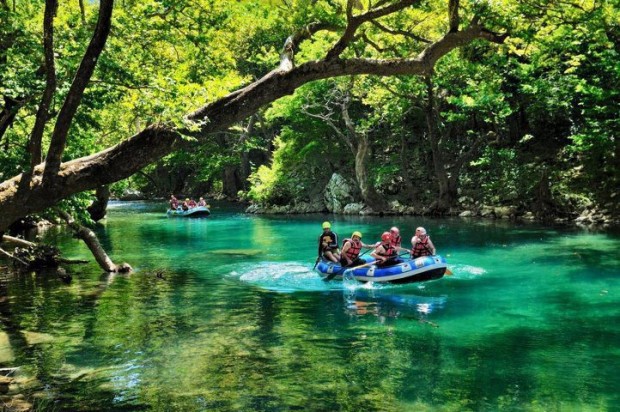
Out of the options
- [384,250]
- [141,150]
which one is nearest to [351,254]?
[384,250]

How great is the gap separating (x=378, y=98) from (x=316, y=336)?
79.2 ft

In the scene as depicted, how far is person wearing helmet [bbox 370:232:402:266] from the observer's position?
51.3ft

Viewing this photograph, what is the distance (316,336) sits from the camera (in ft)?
34.6

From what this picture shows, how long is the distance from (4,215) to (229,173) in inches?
2082

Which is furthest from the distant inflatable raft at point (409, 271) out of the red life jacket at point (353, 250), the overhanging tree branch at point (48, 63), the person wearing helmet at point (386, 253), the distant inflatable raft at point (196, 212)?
the distant inflatable raft at point (196, 212)

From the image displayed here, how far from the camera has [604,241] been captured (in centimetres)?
2223

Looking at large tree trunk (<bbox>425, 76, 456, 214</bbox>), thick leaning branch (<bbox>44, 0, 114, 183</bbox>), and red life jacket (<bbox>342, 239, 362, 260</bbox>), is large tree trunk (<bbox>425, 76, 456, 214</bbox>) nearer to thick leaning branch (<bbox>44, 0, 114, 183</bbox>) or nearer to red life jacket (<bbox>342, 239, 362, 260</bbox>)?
red life jacket (<bbox>342, 239, 362, 260</bbox>)

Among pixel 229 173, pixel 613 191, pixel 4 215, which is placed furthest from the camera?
pixel 229 173

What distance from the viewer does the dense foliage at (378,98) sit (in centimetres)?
1009

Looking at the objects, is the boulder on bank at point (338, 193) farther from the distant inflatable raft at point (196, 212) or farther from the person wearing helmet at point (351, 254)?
the person wearing helmet at point (351, 254)

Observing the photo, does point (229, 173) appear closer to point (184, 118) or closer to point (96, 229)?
point (96, 229)

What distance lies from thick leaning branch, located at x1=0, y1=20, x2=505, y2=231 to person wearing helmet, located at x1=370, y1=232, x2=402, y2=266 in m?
8.08

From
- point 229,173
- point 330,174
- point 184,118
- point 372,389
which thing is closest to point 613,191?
point 330,174

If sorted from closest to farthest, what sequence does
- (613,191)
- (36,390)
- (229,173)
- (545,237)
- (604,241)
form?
(36,390) < (604,241) < (545,237) < (613,191) < (229,173)
